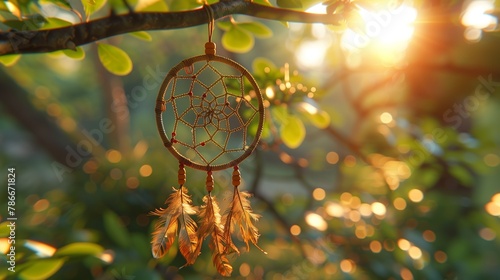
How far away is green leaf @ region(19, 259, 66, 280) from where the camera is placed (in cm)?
55

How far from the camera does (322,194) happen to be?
4.33 ft

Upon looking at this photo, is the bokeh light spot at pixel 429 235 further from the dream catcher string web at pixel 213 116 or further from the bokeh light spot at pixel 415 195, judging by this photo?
the dream catcher string web at pixel 213 116

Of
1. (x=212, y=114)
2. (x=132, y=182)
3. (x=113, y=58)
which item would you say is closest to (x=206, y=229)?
(x=212, y=114)

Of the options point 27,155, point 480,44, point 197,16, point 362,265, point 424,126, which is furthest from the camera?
point 27,155

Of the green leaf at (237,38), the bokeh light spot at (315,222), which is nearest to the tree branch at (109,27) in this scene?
the green leaf at (237,38)

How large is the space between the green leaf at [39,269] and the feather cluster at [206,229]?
5.5 inches

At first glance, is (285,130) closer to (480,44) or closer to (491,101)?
(480,44)

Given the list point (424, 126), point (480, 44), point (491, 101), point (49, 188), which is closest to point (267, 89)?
point (424, 126)

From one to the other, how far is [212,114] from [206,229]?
5.4 inches

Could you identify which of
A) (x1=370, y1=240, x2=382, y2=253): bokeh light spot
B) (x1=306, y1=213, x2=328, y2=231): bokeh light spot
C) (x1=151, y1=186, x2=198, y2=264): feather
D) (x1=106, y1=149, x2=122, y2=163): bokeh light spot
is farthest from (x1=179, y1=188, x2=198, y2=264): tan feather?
(x1=106, y1=149, x2=122, y2=163): bokeh light spot

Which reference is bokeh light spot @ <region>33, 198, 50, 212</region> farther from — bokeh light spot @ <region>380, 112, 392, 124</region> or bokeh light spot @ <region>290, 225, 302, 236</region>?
bokeh light spot @ <region>380, 112, 392, 124</region>

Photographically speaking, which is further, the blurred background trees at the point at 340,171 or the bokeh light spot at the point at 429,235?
the bokeh light spot at the point at 429,235

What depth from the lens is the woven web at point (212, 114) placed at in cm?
56

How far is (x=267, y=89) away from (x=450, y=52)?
0.90m
